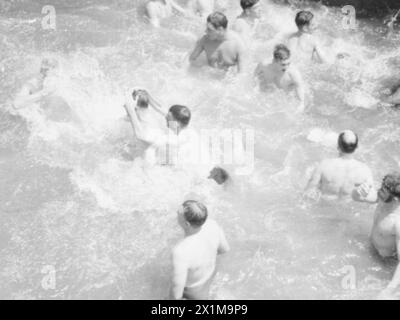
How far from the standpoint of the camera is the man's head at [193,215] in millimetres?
4777

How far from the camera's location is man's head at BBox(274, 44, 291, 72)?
23.4 feet

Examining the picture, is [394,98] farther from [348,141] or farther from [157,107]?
[157,107]

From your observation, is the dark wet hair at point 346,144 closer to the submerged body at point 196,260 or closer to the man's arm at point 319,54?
the submerged body at point 196,260

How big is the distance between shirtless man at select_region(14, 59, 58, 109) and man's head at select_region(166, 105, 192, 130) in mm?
1969

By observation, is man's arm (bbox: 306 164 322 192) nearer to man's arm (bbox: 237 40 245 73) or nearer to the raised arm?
the raised arm

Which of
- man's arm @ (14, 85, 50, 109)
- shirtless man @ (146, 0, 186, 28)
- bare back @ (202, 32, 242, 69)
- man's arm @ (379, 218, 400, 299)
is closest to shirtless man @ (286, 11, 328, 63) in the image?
bare back @ (202, 32, 242, 69)

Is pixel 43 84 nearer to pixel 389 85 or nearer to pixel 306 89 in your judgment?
pixel 306 89

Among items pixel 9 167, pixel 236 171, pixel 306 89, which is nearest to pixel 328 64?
pixel 306 89

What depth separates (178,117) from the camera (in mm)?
6328

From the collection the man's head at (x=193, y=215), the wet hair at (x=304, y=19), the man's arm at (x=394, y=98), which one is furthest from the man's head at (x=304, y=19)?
the man's head at (x=193, y=215)

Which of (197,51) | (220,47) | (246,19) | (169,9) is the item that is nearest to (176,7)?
(169,9)

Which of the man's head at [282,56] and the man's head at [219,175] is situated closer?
the man's head at [219,175]

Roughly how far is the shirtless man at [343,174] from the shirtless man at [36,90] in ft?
12.0

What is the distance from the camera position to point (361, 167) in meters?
5.95
